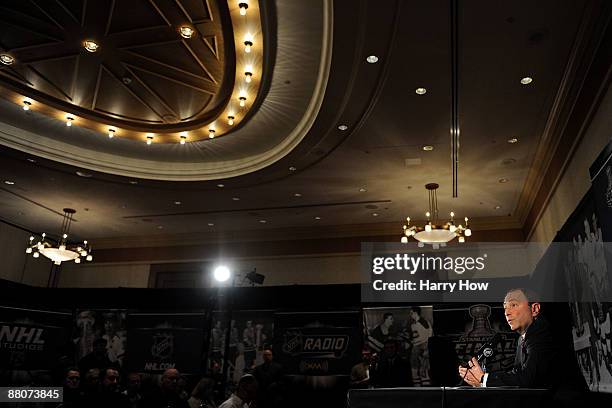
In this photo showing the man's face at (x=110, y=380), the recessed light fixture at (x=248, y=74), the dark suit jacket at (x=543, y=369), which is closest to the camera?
the dark suit jacket at (x=543, y=369)

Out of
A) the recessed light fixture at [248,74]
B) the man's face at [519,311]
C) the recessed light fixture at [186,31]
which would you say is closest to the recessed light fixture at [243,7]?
the recessed light fixture at [186,31]

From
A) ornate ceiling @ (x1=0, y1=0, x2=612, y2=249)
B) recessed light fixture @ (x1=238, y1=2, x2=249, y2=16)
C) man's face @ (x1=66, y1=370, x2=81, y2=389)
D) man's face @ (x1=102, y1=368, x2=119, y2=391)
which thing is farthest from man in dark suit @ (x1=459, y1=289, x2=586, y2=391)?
man's face @ (x1=66, y1=370, x2=81, y2=389)

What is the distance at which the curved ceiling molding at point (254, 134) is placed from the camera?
523 centimetres

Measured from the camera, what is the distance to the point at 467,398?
1.62 m

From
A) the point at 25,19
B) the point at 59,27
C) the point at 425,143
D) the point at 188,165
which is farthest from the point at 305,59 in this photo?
the point at 188,165

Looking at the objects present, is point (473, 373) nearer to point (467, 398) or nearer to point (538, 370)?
point (538, 370)

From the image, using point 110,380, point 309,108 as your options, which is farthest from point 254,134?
point 110,380

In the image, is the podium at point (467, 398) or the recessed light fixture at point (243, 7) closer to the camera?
the podium at point (467, 398)

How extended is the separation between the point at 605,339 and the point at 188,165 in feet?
22.6

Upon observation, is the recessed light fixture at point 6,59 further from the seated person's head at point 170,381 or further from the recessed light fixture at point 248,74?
the seated person's head at point 170,381

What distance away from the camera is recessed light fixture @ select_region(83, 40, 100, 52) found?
5.78m

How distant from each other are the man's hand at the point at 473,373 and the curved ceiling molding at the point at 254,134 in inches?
142

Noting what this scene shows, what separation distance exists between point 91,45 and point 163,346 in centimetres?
651

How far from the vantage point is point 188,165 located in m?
8.75
